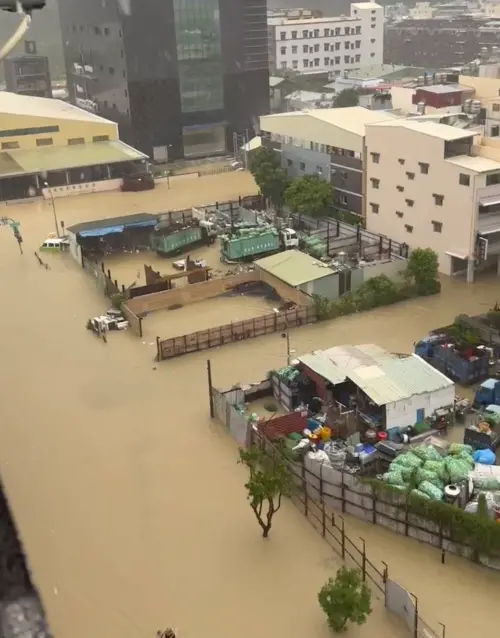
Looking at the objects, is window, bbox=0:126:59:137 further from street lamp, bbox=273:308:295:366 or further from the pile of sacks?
the pile of sacks

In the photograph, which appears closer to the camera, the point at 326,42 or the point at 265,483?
the point at 265,483

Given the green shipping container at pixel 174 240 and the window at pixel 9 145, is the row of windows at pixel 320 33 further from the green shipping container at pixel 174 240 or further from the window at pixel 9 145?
the green shipping container at pixel 174 240

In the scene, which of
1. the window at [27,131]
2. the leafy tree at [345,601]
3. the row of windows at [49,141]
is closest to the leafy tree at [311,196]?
the row of windows at [49,141]

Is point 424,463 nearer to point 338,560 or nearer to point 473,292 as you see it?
point 338,560

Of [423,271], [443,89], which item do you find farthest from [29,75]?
[423,271]

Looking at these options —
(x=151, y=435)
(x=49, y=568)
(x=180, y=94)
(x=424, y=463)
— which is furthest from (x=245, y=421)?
(x=180, y=94)

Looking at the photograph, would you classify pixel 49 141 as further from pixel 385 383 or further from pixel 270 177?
pixel 385 383
